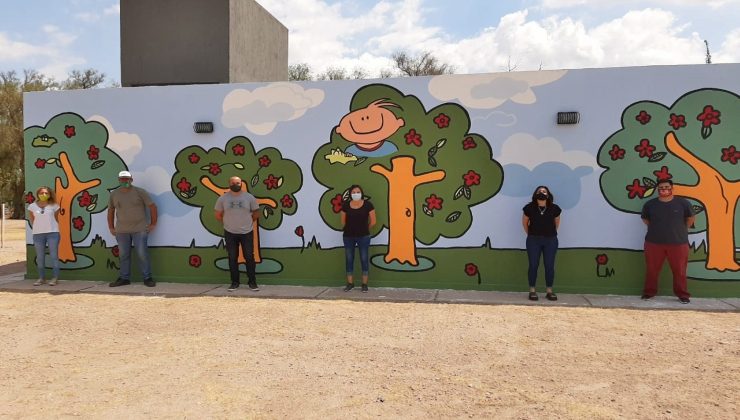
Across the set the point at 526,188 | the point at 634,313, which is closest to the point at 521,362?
the point at 634,313

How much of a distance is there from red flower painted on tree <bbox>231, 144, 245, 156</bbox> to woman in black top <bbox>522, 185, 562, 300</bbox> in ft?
14.7

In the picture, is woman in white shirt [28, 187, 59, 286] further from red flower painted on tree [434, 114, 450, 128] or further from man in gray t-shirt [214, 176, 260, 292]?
red flower painted on tree [434, 114, 450, 128]

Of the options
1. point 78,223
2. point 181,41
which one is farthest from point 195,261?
point 181,41

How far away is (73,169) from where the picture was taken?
8875mm

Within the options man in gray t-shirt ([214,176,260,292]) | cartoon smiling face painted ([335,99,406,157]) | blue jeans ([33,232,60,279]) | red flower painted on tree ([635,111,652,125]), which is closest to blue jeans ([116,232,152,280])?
blue jeans ([33,232,60,279])

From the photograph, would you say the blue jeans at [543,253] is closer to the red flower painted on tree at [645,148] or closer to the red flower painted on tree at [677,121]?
the red flower painted on tree at [645,148]

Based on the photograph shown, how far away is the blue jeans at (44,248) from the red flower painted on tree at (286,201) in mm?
3748

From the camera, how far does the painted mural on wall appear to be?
7.24 m

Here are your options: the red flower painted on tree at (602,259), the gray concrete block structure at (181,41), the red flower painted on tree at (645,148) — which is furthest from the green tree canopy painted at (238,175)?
the red flower painted on tree at (645,148)

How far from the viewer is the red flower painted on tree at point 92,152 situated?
346 inches

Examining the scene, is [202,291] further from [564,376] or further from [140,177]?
[564,376]

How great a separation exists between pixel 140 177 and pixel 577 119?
6.99 metres

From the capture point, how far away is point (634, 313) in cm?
640

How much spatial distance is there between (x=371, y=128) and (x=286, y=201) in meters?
1.78
